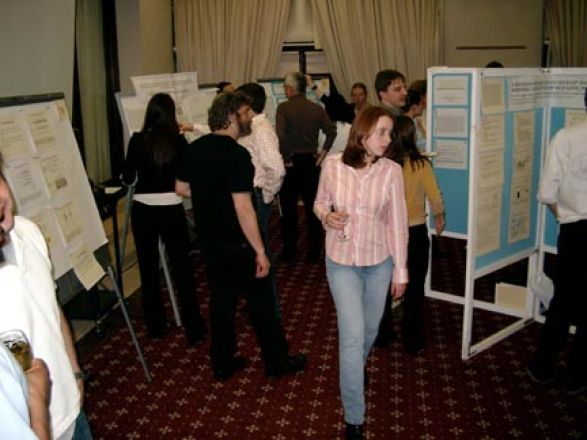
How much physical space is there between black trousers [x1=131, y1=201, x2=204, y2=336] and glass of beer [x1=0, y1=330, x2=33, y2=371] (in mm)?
2317

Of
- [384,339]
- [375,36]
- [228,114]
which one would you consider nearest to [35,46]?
[228,114]

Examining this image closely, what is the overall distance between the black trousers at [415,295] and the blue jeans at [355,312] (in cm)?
75

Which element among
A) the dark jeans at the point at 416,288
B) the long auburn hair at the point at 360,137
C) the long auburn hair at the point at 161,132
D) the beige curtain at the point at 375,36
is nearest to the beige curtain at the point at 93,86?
the beige curtain at the point at 375,36

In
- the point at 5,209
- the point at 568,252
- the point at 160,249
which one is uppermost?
the point at 5,209

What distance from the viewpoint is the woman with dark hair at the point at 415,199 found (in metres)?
3.16

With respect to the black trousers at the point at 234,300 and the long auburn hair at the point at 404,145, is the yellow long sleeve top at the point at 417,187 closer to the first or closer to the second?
the long auburn hair at the point at 404,145

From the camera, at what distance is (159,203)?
349cm

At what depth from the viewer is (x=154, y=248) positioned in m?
3.62

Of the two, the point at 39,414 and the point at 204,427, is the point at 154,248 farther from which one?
the point at 39,414

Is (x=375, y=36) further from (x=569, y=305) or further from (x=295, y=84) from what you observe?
(x=569, y=305)

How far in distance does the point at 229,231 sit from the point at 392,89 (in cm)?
160

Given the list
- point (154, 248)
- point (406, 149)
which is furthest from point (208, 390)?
point (406, 149)

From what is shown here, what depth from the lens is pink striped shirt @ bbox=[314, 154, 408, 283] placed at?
251cm

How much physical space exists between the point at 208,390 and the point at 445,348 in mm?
1330
